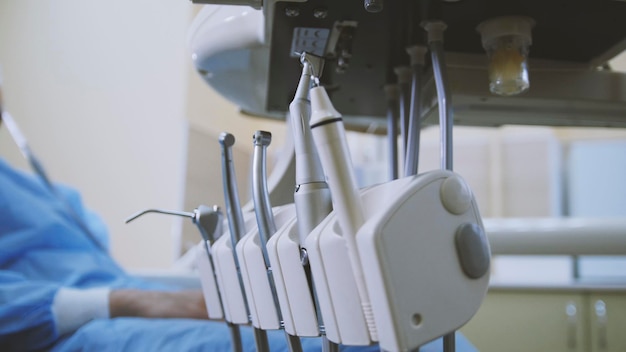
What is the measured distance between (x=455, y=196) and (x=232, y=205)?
0.22m

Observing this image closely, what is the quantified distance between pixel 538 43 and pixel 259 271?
1.15 feet

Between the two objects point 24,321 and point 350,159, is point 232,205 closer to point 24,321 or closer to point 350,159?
point 350,159

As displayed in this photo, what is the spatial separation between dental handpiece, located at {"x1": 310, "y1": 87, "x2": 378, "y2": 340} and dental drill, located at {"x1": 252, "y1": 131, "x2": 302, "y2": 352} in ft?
0.38

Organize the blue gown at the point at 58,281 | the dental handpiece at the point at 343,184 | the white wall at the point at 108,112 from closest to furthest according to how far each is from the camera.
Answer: the dental handpiece at the point at 343,184 < the blue gown at the point at 58,281 < the white wall at the point at 108,112

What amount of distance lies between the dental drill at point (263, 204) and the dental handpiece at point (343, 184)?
0.12 metres

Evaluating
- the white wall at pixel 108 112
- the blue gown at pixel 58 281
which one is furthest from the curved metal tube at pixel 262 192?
the white wall at pixel 108 112

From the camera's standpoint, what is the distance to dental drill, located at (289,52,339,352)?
35 cm

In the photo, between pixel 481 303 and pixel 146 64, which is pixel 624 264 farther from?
pixel 481 303

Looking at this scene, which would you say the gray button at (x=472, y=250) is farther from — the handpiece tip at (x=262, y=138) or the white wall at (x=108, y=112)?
the white wall at (x=108, y=112)

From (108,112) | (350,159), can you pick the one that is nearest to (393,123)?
(350,159)

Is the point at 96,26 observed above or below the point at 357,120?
above

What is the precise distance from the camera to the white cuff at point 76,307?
0.69m

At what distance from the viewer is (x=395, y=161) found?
0.66m

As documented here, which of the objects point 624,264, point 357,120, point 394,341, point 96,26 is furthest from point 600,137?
point 394,341
